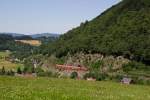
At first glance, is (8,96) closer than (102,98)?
Yes

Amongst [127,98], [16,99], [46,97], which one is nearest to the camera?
[16,99]

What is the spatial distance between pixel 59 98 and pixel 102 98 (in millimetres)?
2563

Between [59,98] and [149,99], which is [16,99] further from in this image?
[149,99]

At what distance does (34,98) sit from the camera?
20.7m

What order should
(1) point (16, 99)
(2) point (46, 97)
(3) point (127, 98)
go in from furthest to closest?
(3) point (127, 98) → (2) point (46, 97) → (1) point (16, 99)

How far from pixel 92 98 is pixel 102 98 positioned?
643mm

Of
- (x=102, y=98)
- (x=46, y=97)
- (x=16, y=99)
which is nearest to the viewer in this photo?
(x=16, y=99)

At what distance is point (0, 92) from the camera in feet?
72.2

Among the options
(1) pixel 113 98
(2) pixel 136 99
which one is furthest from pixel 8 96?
(2) pixel 136 99

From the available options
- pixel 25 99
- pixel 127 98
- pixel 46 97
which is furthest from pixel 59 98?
pixel 127 98

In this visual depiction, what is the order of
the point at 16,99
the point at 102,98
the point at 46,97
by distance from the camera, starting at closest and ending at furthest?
the point at 16,99
the point at 46,97
the point at 102,98

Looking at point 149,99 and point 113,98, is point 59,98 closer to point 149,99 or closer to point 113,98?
point 113,98

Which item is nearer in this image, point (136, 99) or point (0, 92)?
point (0, 92)

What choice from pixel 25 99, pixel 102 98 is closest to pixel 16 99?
pixel 25 99
